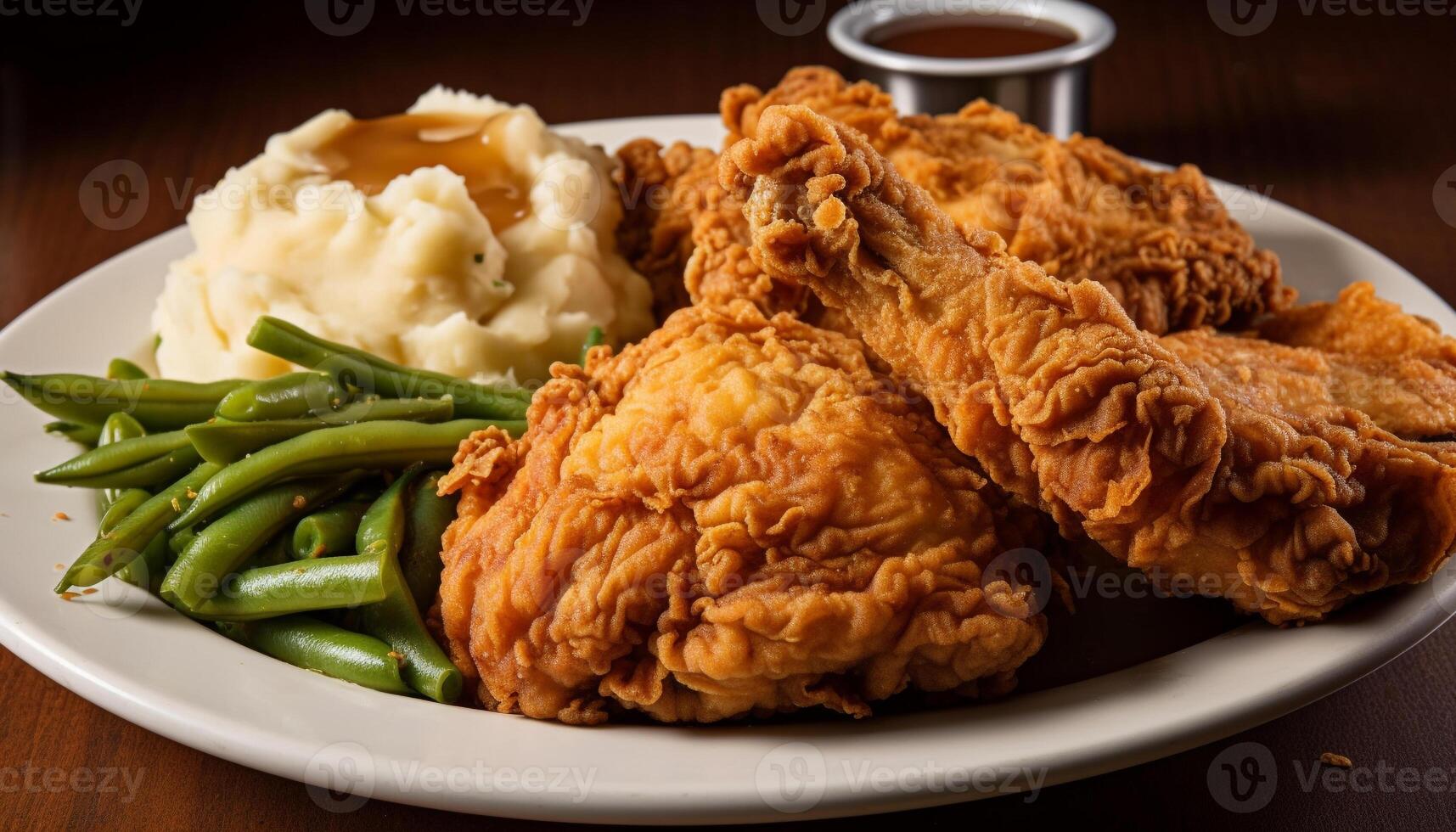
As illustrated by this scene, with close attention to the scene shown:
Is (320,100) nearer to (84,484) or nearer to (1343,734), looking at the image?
(84,484)

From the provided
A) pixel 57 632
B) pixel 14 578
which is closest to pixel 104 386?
pixel 14 578

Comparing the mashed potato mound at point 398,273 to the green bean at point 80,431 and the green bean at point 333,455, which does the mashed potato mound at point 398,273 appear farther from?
the green bean at point 333,455

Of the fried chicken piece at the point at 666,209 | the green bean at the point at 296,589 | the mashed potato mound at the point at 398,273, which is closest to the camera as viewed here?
the green bean at the point at 296,589

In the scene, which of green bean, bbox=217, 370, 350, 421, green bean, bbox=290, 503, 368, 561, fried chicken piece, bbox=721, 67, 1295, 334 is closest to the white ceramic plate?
green bean, bbox=290, 503, 368, 561

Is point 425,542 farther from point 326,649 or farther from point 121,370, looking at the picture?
point 121,370

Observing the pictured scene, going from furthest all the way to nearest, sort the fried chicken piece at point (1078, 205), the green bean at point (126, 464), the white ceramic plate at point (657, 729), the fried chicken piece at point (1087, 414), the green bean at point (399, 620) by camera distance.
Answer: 1. the fried chicken piece at point (1078, 205)
2. the green bean at point (126, 464)
3. the green bean at point (399, 620)
4. the fried chicken piece at point (1087, 414)
5. the white ceramic plate at point (657, 729)

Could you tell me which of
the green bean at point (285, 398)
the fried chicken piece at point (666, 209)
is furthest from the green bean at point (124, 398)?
the fried chicken piece at point (666, 209)
